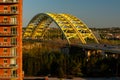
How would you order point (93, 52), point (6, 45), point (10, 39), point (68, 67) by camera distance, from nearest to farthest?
point (6, 45), point (10, 39), point (68, 67), point (93, 52)

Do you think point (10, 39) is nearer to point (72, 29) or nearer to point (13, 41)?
point (13, 41)

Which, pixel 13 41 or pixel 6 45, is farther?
pixel 13 41

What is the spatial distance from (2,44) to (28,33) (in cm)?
10679

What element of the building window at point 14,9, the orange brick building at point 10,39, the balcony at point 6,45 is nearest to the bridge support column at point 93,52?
the orange brick building at point 10,39

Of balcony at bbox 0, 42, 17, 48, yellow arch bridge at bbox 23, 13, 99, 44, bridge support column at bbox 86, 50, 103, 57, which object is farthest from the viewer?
yellow arch bridge at bbox 23, 13, 99, 44

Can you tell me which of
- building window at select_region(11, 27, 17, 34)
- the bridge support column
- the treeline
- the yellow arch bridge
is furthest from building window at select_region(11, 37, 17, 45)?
the yellow arch bridge

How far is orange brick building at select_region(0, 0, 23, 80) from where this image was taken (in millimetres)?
36688

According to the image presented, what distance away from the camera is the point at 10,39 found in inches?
1463

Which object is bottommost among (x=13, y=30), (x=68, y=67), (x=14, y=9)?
(x=68, y=67)

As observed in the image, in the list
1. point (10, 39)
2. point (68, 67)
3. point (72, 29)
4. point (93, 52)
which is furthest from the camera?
point (72, 29)

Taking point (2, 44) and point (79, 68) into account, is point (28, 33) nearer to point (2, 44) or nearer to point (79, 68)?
point (79, 68)

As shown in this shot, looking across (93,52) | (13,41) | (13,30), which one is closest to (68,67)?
(93,52)

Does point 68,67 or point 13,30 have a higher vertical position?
point 13,30

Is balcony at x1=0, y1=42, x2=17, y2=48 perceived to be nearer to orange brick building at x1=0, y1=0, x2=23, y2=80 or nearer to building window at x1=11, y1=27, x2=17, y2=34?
orange brick building at x1=0, y1=0, x2=23, y2=80
